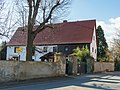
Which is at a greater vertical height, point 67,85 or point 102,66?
point 102,66

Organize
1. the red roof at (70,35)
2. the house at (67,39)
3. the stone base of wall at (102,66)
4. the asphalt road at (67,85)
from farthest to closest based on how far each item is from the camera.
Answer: the red roof at (70,35), the house at (67,39), the stone base of wall at (102,66), the asphalt road at (67,85)

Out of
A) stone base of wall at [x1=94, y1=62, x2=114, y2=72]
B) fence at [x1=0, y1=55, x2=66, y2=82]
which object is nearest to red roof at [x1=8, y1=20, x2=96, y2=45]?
stone base of wall at [x1=94, y1=62, x2=114, y2=72]

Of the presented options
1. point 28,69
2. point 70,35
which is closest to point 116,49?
point 70,35

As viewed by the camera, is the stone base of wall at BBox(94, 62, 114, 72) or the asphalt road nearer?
the asphalt road

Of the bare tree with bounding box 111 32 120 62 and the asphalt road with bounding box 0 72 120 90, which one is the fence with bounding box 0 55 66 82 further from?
the bare tree with bounding box 111 32 120 62

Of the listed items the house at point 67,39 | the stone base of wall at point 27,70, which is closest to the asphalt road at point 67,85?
the stone base of wall at point 27,70

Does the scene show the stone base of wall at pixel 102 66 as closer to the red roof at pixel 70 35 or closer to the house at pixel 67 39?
the house at pixel 67 39

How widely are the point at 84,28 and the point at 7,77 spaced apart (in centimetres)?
4229

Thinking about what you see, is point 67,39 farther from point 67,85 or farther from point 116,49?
point 67,85

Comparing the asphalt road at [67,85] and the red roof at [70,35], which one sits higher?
the red roof at [70,35]

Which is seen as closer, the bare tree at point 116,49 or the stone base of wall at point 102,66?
the stone base of wall at point 102,66

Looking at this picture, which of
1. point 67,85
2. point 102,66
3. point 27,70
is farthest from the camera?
point 102,66

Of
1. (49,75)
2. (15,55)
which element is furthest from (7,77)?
(15,55)

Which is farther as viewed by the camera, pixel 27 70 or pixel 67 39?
pixel 67 39
